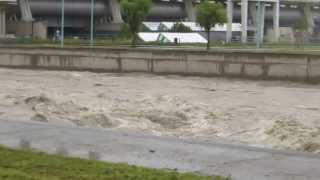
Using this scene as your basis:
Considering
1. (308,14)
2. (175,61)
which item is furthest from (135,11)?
(308,14)

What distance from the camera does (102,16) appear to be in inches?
5022

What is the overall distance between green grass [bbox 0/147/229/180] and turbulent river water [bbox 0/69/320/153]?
199 inches

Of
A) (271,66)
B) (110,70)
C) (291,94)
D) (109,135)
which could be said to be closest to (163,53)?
(110,70)

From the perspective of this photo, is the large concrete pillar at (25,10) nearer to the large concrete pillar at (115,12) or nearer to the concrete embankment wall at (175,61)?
the large concrete pillar at (115,12)

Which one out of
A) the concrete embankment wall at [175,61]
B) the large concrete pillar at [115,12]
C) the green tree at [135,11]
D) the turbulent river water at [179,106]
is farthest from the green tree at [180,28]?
the turbulent river water at [179,106]

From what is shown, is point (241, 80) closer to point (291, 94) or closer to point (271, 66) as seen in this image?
point (271, 66)

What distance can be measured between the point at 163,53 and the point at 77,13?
8809 cm

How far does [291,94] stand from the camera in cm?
2847

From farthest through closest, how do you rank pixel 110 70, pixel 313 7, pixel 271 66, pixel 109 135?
pixel 313 7, pixel 110 70, pixel 271 66, pixel 109 135

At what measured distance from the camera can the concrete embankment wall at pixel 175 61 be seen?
32463mm

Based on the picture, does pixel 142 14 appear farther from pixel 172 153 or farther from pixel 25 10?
pixel 172 153

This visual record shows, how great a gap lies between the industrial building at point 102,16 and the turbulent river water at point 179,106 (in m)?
74.6

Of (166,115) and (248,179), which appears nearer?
(248,179)

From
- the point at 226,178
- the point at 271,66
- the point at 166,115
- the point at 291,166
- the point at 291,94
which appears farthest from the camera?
the point at 271,66
